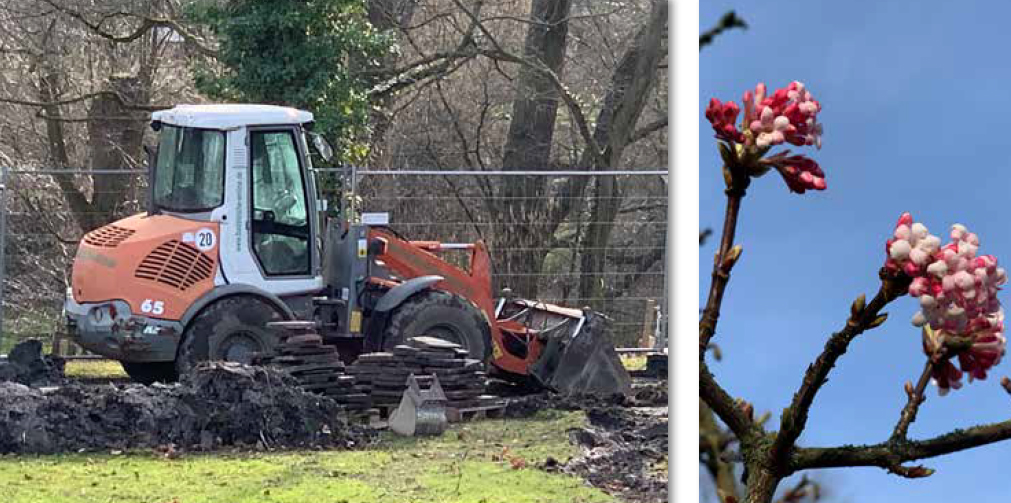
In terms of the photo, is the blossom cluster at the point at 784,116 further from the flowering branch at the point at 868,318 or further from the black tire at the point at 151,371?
the black tire at the point at 151,371

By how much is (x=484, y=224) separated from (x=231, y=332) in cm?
123

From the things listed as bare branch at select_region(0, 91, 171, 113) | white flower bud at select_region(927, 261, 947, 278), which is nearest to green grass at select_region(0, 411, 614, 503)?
bare branch at select_region(0, 91, 171, 113)

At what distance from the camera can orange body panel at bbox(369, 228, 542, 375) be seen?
16.3 feet

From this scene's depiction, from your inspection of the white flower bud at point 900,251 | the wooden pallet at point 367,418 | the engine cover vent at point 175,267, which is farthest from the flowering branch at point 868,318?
the engine cover vent at point 175,267

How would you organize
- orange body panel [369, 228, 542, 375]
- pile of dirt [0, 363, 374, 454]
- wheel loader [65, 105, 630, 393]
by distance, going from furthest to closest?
orange body panel [369, 228, 542, 375]
wheel loader [65, 105, 630, 393]
pile of dirt [0, 363, 374, 454]

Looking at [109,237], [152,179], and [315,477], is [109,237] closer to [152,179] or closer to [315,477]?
[152,179]

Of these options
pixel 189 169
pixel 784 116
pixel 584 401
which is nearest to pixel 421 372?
pixel 584 401

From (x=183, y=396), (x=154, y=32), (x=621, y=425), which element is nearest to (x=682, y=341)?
(x=621, y=425)

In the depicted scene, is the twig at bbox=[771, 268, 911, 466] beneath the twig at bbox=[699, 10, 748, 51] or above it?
beneath

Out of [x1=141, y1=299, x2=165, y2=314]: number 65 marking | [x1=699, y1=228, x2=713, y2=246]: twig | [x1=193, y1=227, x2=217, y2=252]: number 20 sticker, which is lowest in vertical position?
[x1=141, y1=299, x2=165, y2=314]: number 65 marking

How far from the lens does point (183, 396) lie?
419 cm

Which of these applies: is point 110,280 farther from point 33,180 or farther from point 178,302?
point 33,180

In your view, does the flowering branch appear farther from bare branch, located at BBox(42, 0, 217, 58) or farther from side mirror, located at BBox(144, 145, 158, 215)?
bare branch, located at BBox(42, 0, 217, 58)

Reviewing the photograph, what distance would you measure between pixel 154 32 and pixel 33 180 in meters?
0.75
